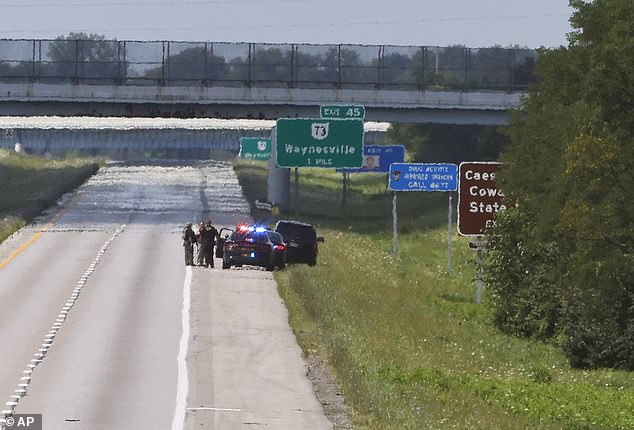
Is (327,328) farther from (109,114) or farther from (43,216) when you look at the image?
(109,114)

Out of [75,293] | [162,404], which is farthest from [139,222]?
[162,404]

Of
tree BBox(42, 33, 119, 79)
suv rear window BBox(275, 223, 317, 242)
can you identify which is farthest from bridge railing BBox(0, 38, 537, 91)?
suv rear window BBox(275, 223, 317, 242)

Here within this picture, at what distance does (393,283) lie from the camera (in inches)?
2165

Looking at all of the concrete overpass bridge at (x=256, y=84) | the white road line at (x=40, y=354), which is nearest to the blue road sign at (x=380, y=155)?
the concrete overpass bridge at (x=256, y=84)

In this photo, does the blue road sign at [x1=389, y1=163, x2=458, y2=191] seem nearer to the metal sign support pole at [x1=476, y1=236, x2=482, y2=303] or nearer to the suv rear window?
the suv rear window

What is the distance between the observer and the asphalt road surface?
25469mm

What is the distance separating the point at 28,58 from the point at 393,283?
48318 millimetres

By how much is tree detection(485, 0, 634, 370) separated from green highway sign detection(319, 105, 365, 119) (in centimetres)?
3006

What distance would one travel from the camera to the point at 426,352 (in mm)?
37938

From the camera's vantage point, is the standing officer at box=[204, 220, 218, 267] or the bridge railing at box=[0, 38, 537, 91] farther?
the bridge railing at box=[0, 38, 537, 91]

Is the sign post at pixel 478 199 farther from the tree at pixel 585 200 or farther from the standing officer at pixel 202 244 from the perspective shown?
the standing officer at pixel 202 244

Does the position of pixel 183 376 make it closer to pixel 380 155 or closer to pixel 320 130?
pixel 320 130

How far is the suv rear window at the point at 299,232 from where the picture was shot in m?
56.6

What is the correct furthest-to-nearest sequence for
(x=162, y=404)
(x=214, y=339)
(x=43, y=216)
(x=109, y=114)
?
(x=109, y=114), (x=43, y=216), (x=214, y=339), (x=162, y=404)
